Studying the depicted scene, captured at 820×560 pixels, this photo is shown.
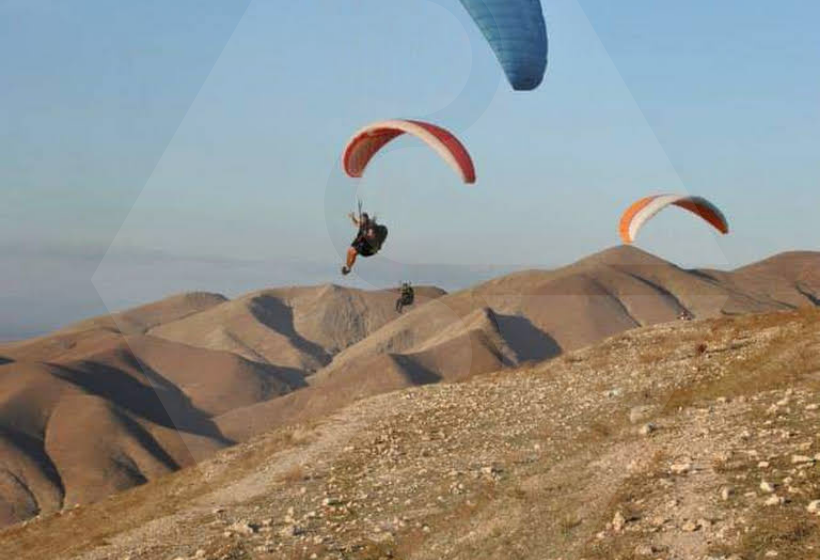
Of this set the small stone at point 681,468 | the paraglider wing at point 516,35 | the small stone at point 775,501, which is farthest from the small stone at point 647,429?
the paraglider wing at point 516,35

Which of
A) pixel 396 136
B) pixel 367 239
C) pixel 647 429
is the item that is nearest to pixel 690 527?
pixel 647 429

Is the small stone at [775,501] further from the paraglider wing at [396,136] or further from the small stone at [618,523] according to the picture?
the paraglider wing at [396,136]

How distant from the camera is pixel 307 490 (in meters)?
21.4

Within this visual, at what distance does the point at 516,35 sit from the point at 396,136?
4049mm

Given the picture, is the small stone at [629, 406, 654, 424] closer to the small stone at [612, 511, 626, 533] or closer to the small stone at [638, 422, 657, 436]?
the small stone at [638, 422, 657, 436]

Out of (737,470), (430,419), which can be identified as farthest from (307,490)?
(737,470)

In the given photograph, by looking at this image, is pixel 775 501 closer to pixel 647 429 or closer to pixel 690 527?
pixel 690 527

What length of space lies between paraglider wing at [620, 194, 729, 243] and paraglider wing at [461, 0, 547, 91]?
11.7 ft

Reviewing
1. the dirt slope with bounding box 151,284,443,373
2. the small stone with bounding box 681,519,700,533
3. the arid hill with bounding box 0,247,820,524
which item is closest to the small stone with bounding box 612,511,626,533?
the small stone with bounding box 681,519,700,533

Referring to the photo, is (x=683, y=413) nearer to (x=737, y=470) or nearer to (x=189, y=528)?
(x=737, y=470)

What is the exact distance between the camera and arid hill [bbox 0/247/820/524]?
88875 mm

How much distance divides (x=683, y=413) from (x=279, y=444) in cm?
1063

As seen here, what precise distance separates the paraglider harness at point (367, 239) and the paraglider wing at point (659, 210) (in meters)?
5.28

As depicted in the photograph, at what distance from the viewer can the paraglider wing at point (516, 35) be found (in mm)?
22031
